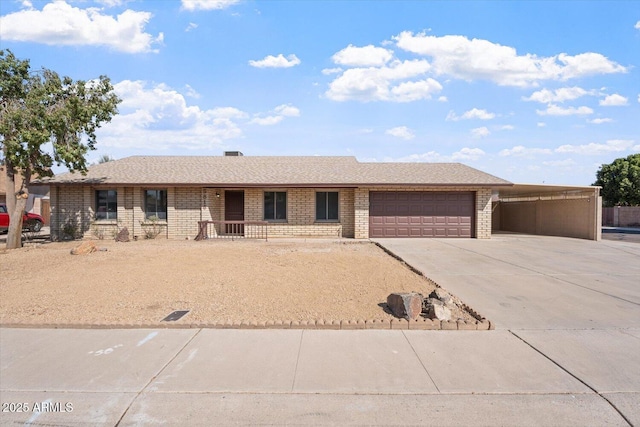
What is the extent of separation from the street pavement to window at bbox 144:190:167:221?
13.7 m

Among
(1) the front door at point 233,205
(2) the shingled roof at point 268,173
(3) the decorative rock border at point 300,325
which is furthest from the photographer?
(1) the front door at point 233,205

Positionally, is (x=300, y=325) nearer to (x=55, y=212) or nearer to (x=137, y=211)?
(x=137, y=211)

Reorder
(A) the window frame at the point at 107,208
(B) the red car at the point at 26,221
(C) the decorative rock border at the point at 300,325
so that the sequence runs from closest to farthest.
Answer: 1. (C) the decorative rock border at the point at 300,325
2. (A) the window frame at the point at 107,208
3. (B) the red car at the point at 26,221

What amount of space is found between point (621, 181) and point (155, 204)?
4000 centimetres

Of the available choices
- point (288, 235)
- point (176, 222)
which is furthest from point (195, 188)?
point (288, 235)

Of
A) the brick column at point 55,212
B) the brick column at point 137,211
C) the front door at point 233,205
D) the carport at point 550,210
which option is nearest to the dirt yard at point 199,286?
the brick column at point 137,211

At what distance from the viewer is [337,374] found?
461 cm

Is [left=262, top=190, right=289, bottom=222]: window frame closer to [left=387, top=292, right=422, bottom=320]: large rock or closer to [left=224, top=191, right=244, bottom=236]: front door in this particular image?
[left=224, top=191, right=244, bottom=236]: front door

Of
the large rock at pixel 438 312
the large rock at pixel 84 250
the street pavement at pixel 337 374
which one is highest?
the large rock at pixel 84 250

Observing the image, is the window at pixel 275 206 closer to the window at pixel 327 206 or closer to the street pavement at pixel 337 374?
the window at pixel 327 206

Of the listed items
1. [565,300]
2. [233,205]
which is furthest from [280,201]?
[565,300]

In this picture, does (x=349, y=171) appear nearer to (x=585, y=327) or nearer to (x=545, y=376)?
(x=585, y=327)

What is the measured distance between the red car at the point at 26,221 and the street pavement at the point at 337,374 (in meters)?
18.8

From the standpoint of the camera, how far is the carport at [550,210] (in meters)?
20.2
